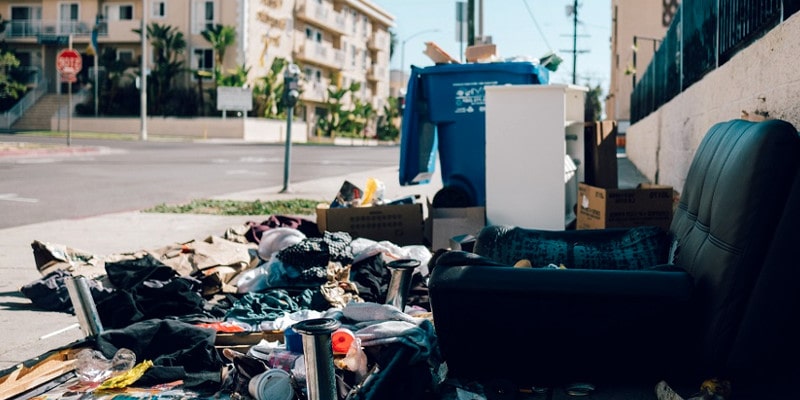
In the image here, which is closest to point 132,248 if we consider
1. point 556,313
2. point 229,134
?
point 556,313

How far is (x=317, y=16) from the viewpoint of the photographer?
61.1 meters

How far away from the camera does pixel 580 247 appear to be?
4.37 m

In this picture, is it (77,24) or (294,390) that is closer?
(294,390)

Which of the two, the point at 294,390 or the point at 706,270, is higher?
the point at 706,270

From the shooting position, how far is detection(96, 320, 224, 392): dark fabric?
3844 mm

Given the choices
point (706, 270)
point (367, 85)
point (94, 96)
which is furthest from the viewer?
point (367, 85)

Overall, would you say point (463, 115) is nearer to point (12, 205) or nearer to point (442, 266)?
point (442, 266)

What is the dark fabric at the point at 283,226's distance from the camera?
24.3ft

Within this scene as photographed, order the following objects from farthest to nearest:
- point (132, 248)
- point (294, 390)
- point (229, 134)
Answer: point (229, 134)
point (132, 248)
point (294, 390)

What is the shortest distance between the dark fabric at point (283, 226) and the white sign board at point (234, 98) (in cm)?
4054

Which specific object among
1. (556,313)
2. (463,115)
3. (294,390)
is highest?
(463,115)

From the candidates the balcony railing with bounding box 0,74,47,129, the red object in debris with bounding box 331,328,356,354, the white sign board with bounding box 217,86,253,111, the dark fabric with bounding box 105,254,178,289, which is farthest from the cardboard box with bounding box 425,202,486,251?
the balcony railing with bounding box 0,74,47,129

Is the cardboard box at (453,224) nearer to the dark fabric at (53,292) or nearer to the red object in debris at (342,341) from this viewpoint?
the dark fabric at (53,292)

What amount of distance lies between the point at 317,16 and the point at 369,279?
57.4 metres
